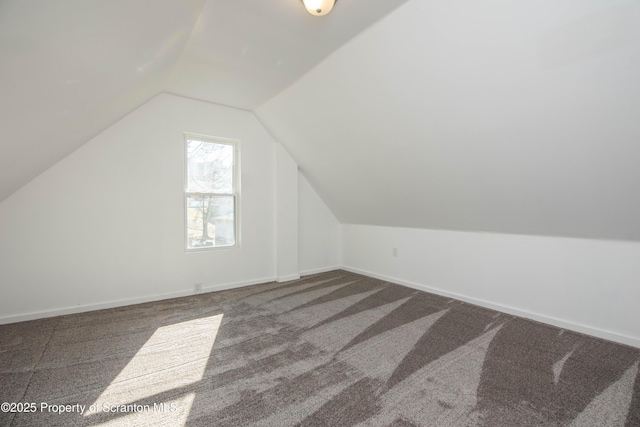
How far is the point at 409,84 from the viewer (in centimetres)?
245

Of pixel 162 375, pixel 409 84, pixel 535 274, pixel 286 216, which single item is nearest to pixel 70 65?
pixel 162 375

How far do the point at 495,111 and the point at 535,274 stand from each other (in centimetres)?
188

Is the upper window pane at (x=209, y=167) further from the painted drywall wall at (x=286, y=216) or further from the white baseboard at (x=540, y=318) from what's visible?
the white baseboard at (x=540, y=318)

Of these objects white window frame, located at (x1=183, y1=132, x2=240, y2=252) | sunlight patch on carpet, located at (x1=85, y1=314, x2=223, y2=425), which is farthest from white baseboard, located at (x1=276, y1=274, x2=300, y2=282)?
sunlight patch on carpet, located at (x1=85, y1=314, x2=223, y2=425)

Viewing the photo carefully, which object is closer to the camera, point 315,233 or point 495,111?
point 495,111

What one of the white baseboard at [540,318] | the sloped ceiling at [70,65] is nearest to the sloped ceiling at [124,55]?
the sloped ceiling at [70,65]

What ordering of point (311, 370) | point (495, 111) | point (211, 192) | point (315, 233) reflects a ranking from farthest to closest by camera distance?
point (315, 233) < point (211, 192) < point (495, 111) < point (311, 370)

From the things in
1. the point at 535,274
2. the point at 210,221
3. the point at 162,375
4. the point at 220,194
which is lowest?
the point at 162,375

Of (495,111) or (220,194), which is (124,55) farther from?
(495,111)

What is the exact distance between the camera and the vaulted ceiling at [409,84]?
1574 mm

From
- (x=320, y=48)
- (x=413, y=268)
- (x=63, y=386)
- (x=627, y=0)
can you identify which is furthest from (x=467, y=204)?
(x=63, y=386)

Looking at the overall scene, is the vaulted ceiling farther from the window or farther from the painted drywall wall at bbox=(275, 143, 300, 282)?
the painted drywall wall at bbox=(275, 143, 300, 282)

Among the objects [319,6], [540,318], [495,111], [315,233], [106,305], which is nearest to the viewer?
[319,6]

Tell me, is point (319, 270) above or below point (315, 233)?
below
